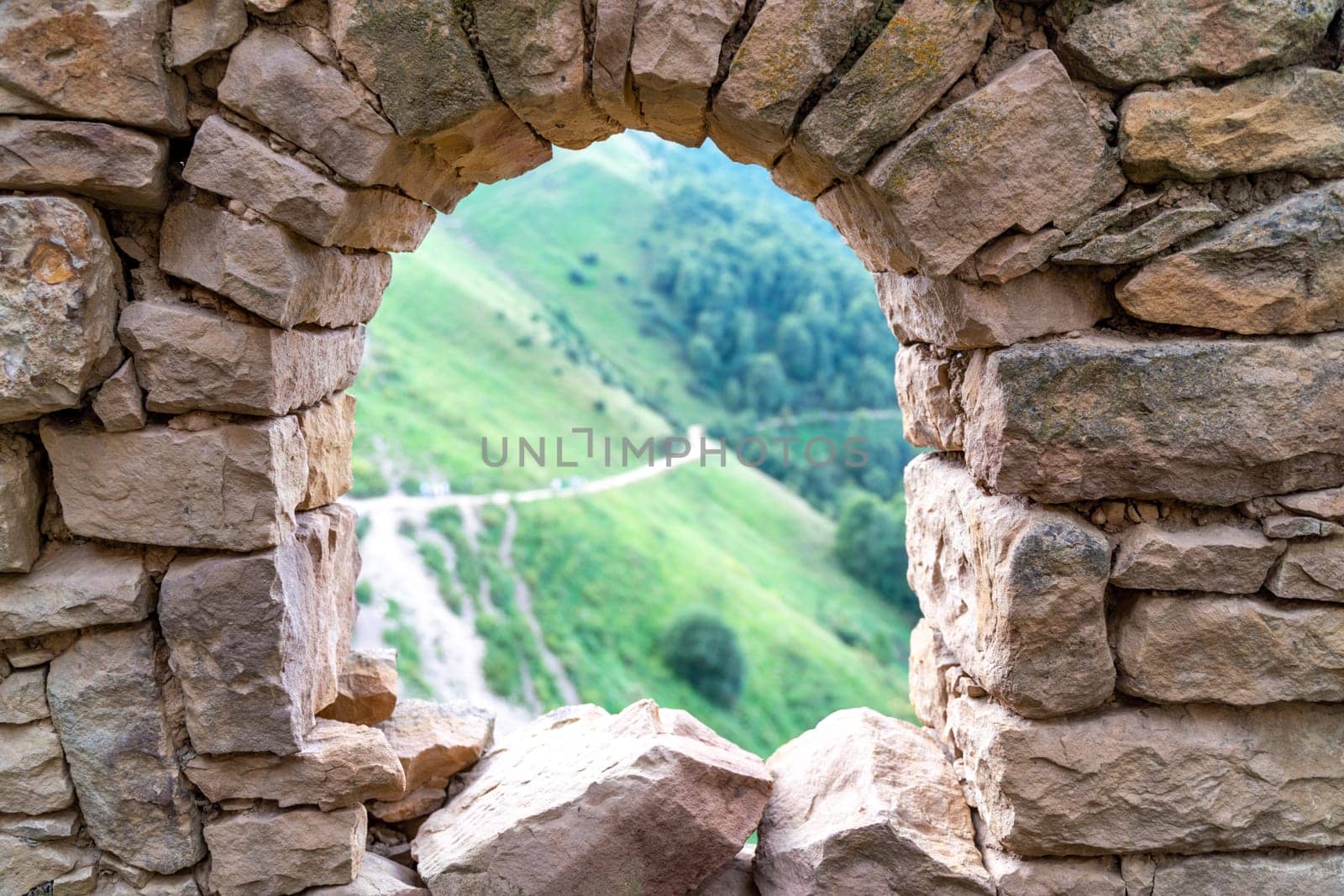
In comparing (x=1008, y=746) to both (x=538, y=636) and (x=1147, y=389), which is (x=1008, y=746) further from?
(x=538, y=636)

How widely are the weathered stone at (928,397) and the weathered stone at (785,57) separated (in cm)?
92

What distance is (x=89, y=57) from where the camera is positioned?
231cm

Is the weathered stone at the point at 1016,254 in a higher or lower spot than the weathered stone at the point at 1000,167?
lower

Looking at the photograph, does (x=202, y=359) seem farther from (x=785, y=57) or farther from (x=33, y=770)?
(x=785, y=57)

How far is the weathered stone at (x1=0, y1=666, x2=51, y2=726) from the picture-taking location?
2.60m

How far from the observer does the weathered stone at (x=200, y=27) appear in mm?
2359

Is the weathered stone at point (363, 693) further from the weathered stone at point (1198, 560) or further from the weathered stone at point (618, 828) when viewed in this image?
the weathered stone at point (1198, 560)

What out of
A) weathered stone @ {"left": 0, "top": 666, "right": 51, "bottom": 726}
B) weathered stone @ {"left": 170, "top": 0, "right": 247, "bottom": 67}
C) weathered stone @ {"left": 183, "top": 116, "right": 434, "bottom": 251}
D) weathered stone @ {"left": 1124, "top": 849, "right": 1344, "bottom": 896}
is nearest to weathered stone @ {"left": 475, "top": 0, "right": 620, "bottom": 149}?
weathered stone @ {"left": 183, "top": 116, "right": 434, "bottom": 251}

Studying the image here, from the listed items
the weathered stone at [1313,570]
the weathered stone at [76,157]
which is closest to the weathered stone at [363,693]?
the weathered stone at [76,157]

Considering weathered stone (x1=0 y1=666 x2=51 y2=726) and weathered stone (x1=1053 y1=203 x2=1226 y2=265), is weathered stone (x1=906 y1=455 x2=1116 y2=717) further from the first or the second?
weathered stone (x1=0 y1=666 x2=51 y2=726)

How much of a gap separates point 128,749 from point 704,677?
19.8m

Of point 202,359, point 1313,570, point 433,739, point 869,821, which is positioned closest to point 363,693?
point 433,739

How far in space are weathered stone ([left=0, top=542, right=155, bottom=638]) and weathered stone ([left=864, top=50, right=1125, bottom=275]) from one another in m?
2.22

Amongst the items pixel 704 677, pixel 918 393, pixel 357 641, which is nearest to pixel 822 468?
pixel 704 677
